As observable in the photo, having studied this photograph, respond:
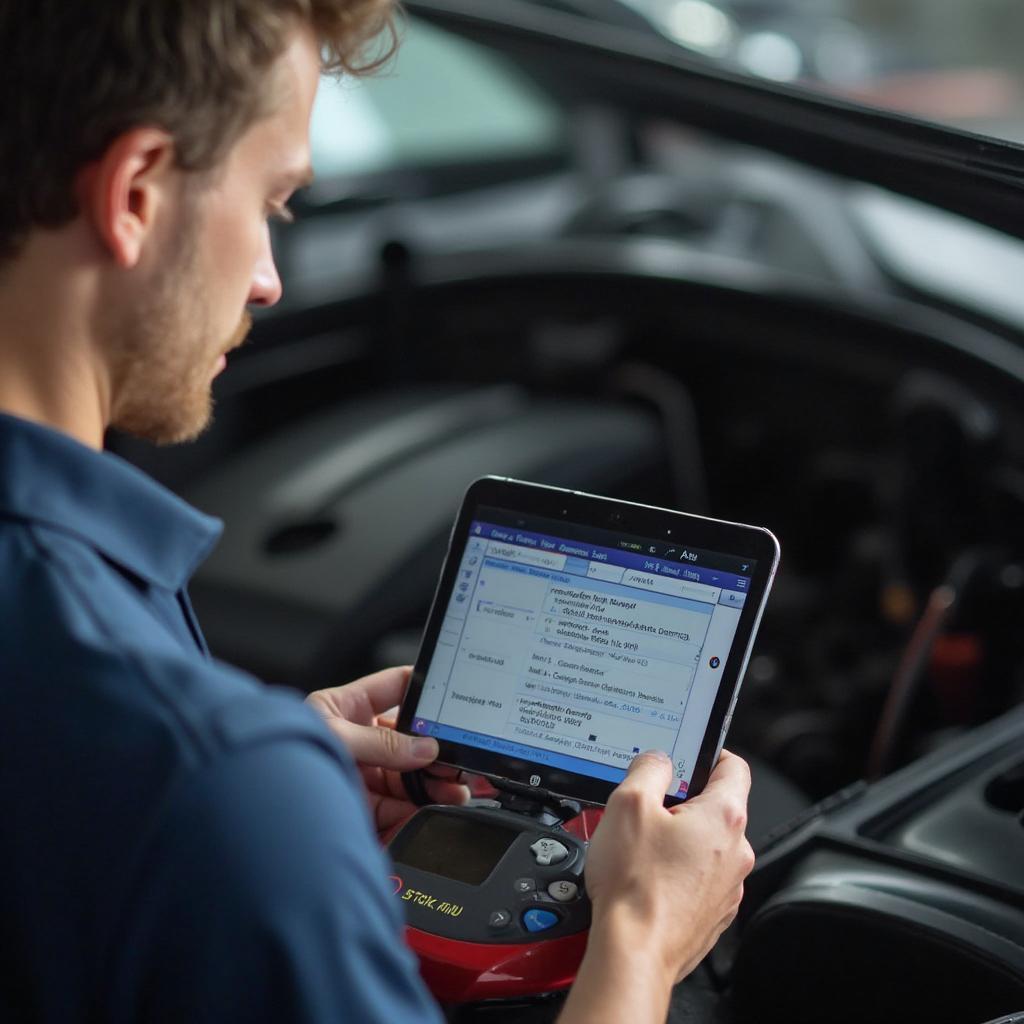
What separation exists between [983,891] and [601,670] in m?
0.30

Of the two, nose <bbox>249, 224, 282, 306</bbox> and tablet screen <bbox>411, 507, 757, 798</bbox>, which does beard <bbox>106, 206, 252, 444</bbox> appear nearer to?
nose <bbox>249, 224, 282, 306</bbox>

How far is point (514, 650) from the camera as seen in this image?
0.94m

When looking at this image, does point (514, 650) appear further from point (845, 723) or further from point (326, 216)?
point (326, 216)

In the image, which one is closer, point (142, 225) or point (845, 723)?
point (142, 225)

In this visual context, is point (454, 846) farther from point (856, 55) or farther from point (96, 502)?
point (856, 55)

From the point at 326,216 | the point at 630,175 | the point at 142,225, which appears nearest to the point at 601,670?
the point at 142,225

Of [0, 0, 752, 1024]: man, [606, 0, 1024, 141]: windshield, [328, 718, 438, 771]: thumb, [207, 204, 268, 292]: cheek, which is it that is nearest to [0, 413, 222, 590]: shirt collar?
[0, 0, 752, 1024]: man

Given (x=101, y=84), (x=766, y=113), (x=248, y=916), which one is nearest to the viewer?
(x=248, y=916)

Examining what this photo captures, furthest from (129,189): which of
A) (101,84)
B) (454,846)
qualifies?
(454,846)

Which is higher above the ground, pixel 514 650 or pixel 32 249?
pixel 32 249

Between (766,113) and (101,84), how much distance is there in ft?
2.63

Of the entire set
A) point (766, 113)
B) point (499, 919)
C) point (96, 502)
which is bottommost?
point (499, 919)

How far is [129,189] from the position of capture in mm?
661

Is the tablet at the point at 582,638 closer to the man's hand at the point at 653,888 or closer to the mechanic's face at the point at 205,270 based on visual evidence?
the man's hand at the point at 653,888
